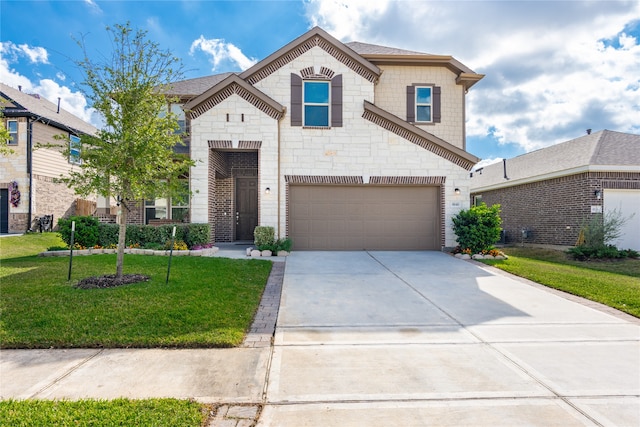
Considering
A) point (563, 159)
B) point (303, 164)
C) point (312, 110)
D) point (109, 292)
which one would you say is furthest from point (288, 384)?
point (563, 159)

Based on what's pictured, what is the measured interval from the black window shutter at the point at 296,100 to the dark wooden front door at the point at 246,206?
11.0ft

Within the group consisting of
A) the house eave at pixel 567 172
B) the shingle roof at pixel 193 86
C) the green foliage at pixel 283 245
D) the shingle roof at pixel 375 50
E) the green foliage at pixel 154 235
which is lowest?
the green foliage at pixel 283 245

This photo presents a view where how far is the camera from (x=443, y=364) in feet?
11.3

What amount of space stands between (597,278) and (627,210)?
24.8ft

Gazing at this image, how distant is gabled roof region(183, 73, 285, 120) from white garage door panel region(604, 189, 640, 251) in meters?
13.3

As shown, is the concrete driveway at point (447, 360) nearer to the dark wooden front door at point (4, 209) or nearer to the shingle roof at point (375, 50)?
the shingle roof at point (375, 50)

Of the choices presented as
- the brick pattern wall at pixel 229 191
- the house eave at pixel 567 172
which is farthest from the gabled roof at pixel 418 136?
the brick pattern wall at pixel 229 191

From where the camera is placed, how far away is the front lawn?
3914 mm

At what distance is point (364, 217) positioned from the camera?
12.0 meters

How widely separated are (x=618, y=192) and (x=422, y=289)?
11.6 metres

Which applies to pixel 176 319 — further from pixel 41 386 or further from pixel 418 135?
pixel 418 135

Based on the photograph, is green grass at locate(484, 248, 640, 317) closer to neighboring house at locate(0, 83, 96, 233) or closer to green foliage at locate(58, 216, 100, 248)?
green foliage at locate(58, 216, 100, 248)

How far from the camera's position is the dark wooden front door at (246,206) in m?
13.8

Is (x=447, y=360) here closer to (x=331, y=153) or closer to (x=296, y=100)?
(x=331, y=153)
